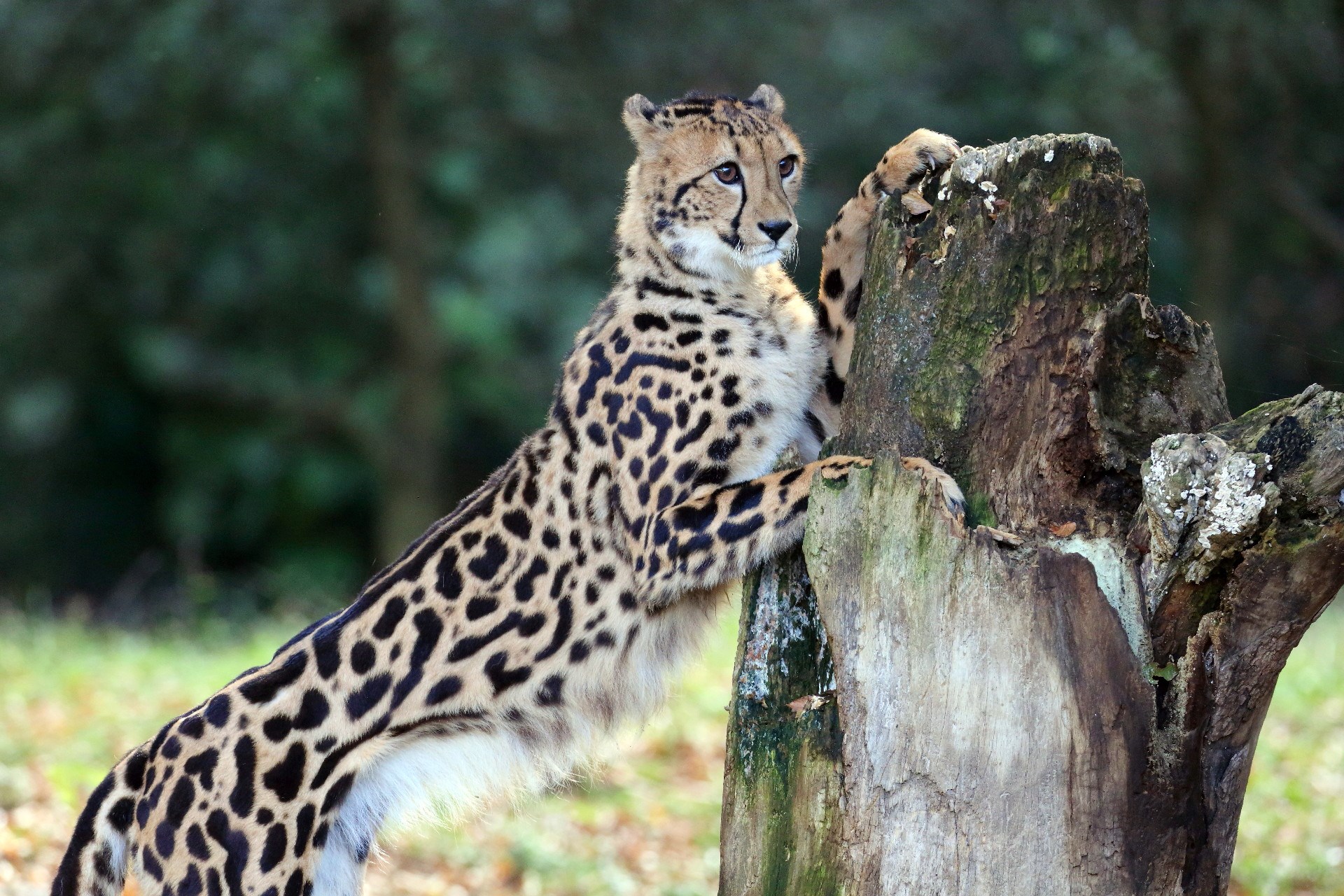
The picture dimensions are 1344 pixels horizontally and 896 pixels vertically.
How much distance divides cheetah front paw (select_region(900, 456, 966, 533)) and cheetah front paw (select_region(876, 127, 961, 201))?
2.97 ft

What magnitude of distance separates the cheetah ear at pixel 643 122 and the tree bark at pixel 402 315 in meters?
8.05

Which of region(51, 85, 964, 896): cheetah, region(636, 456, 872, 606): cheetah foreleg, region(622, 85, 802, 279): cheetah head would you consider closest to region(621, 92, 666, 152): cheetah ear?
region(622, 85, 802, 279): cheetah head

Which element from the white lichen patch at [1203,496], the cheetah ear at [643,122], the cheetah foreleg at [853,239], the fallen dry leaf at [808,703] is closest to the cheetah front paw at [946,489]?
the white lichen patch at [1203,496]

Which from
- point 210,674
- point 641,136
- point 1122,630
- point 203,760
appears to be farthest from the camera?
point 210,674

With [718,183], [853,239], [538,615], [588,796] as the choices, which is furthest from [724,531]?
[588,796]

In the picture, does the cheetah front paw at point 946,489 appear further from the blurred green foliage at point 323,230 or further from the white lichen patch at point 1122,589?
the blurred green foliage at point 323,230

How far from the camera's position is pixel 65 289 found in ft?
42.7

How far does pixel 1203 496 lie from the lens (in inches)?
105

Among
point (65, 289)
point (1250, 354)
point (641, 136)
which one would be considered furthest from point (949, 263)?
point (65, 289)

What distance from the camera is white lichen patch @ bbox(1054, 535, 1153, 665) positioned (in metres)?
2.82

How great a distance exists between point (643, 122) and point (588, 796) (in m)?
3.37

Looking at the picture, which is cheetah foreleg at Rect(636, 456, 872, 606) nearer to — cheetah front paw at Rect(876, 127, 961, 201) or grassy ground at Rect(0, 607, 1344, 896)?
grassy ground at Rect(0, 607, 1344, 896)

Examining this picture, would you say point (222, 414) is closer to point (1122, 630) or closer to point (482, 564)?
point (482, 564)

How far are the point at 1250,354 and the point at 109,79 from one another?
9082mm
